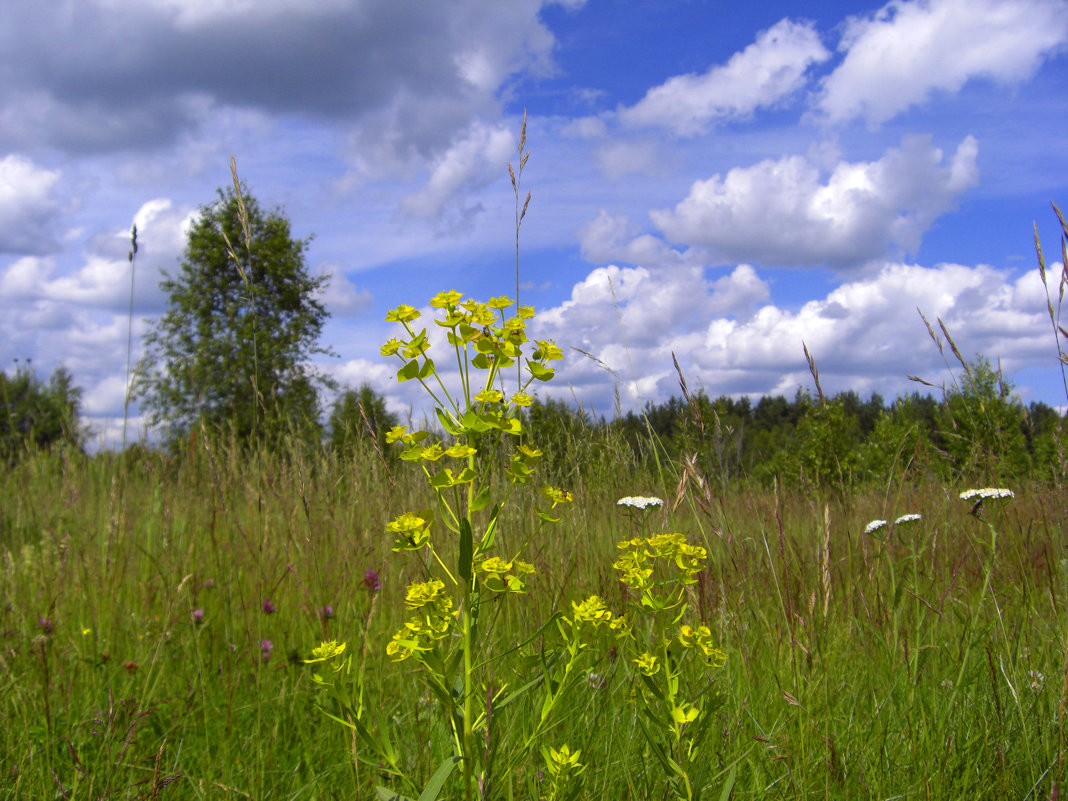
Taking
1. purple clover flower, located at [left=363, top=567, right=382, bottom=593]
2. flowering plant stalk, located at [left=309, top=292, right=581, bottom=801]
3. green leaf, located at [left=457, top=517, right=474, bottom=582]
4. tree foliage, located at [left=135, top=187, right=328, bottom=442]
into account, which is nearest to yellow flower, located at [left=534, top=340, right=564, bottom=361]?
flowering plant stalk, located at [left=309, top=292, right=581, bottom=801]

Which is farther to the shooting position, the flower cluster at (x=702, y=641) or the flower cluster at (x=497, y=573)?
the flower cluster at (x=702, y=641)

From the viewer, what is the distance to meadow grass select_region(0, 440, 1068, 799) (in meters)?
1.51

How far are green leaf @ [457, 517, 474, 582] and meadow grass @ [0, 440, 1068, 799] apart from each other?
237 mm

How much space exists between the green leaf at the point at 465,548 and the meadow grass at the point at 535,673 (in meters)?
0.24

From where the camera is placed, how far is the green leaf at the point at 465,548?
3.25ft

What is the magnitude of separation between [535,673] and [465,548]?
1.01 metres

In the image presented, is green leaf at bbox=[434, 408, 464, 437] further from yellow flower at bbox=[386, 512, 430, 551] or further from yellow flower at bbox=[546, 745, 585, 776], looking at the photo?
yellow flower at bbox=[546, 745, 585, 776]

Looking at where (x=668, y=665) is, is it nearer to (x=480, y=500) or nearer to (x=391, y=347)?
(x=480, y=500)

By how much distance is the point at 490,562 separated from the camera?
3.48 ft

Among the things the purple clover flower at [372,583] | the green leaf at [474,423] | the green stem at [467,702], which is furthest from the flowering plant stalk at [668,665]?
the purple clover flower at [372,583]

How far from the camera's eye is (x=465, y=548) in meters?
0.99

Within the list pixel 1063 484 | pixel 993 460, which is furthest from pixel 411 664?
pixel 1063 484

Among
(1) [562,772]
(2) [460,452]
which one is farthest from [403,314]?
(1) [562,772]

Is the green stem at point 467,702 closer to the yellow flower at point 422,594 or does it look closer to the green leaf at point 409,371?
the yellow flower at point 422,594
